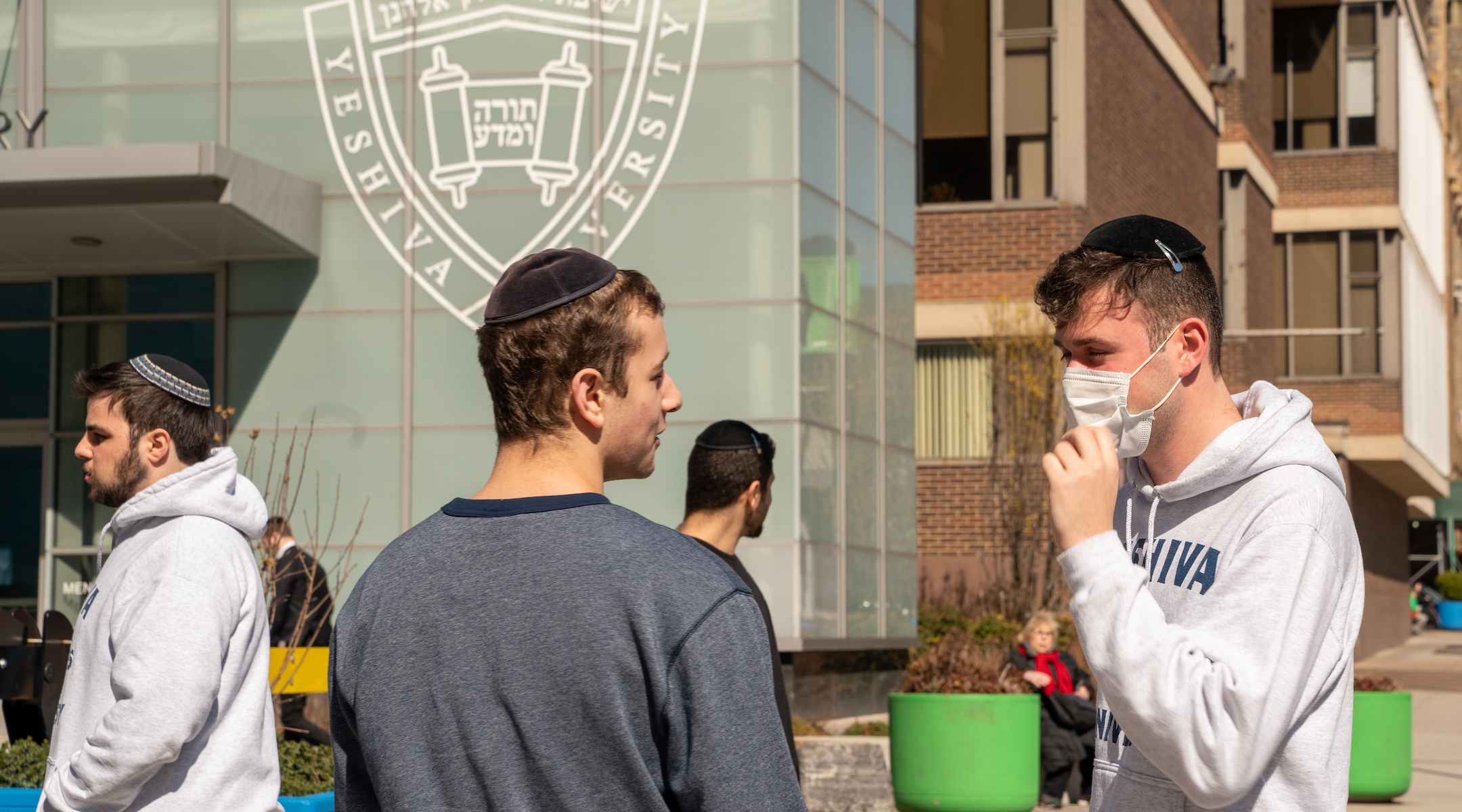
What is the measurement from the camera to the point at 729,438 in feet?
16.8

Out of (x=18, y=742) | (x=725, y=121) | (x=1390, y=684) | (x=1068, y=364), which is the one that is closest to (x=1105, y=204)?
(x=725, y=121)

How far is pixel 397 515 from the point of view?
1461cm

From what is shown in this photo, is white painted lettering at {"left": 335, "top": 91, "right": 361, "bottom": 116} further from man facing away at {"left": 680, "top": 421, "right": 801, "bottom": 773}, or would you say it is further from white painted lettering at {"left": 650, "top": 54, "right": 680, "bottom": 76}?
man facing away at {"left": 680, "top": 421, "right": 801, "bottom": 773}

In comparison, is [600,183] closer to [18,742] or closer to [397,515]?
[397,515]

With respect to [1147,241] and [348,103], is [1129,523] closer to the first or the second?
[1147,241]

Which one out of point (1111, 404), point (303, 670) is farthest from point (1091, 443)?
point (303, 670)

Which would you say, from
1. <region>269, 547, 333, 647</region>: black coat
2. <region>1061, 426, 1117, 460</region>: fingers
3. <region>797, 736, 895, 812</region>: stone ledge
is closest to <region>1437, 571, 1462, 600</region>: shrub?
<region>797, 736, 895, 812</region>: stone ledge

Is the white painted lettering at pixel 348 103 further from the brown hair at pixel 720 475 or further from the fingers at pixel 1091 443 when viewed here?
the fingers at pixel 1091 443

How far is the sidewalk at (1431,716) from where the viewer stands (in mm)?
12266

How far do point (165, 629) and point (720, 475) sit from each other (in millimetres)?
1933

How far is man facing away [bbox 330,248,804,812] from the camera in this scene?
2.15 metres

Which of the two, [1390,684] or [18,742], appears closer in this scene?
[18,742]

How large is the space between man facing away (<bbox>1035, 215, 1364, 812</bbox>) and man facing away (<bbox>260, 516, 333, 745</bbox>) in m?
6.89

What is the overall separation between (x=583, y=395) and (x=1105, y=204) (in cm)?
2164
